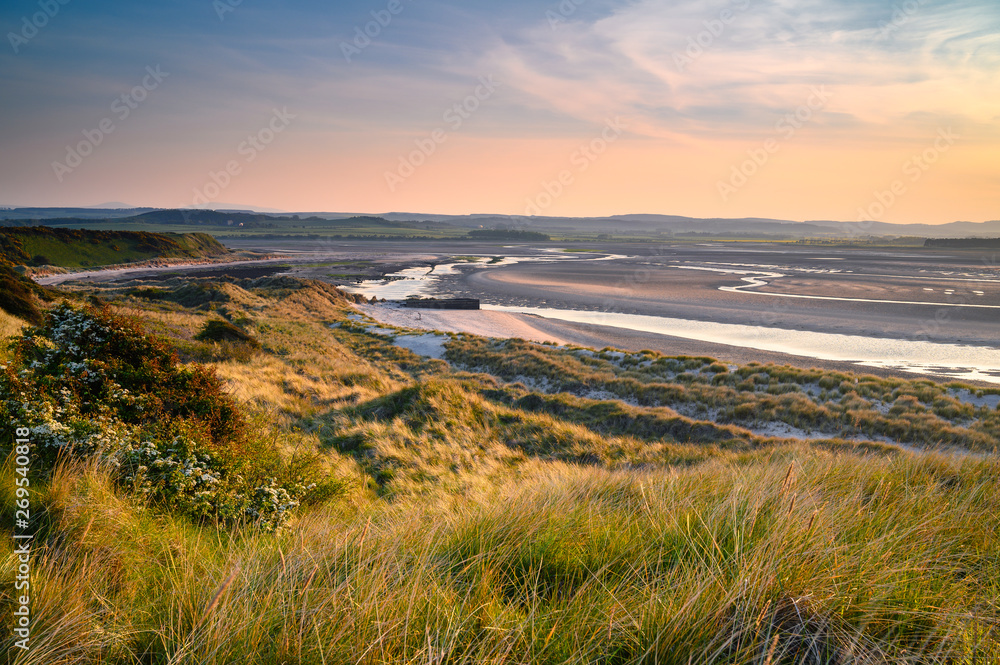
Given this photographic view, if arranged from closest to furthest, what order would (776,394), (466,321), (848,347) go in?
(776,394), (848,347), (466,321)

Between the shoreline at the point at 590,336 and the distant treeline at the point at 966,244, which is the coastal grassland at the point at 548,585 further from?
the distant treeline at the point at 966,244

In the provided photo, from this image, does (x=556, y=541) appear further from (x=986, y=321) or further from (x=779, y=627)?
(x=986, y=321)

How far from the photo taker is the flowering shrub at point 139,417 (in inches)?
172

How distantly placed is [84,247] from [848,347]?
8652cm

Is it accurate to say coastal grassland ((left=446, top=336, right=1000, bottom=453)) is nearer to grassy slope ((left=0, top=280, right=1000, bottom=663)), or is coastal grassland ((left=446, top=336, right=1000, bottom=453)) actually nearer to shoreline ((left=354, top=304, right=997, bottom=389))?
shoreline ((left=354, top=304, right=997, bottom=389))

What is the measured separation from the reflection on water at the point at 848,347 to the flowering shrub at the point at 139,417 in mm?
26952

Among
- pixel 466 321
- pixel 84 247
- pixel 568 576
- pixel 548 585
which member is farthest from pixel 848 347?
pixel 84 247

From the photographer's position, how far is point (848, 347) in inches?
1072

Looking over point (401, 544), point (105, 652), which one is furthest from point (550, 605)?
point (105, 652)

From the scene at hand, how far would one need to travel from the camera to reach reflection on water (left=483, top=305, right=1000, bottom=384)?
910 inches

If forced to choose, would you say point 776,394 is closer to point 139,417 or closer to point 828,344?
point 828,344

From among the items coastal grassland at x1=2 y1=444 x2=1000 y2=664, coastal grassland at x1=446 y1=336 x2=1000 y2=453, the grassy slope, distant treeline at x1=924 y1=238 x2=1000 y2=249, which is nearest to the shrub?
coastal grassland at x1=446 y1=336 x2=1000 y2=453

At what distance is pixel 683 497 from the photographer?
3.78 meters

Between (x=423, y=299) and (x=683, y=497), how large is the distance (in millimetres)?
42951
